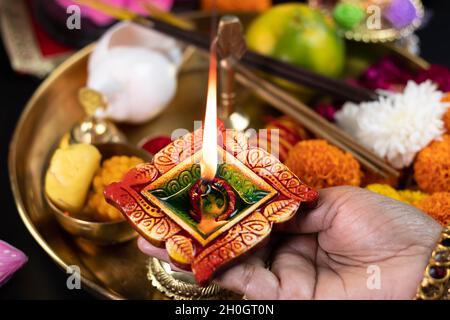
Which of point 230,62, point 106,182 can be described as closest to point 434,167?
point 230,62

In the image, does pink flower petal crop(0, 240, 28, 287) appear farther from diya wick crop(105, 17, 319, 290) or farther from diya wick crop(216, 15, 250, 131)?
diya wick crop(216, 15, 250, 131)

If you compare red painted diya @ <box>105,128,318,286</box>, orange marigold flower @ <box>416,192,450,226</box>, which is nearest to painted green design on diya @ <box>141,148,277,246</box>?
red painted diya @ <box>105,128,318,286</box>

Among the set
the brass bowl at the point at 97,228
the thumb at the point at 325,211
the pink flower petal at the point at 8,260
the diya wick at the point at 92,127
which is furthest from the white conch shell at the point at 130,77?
the thumb at the point at 325,211

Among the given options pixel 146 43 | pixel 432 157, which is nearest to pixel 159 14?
pixel 146 43

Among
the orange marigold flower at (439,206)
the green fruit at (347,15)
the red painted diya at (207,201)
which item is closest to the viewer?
the red painted diya at (207,201)

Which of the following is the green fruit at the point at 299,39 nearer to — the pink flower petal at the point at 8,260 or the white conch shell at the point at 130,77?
the white conch shell at the point at 130,77
